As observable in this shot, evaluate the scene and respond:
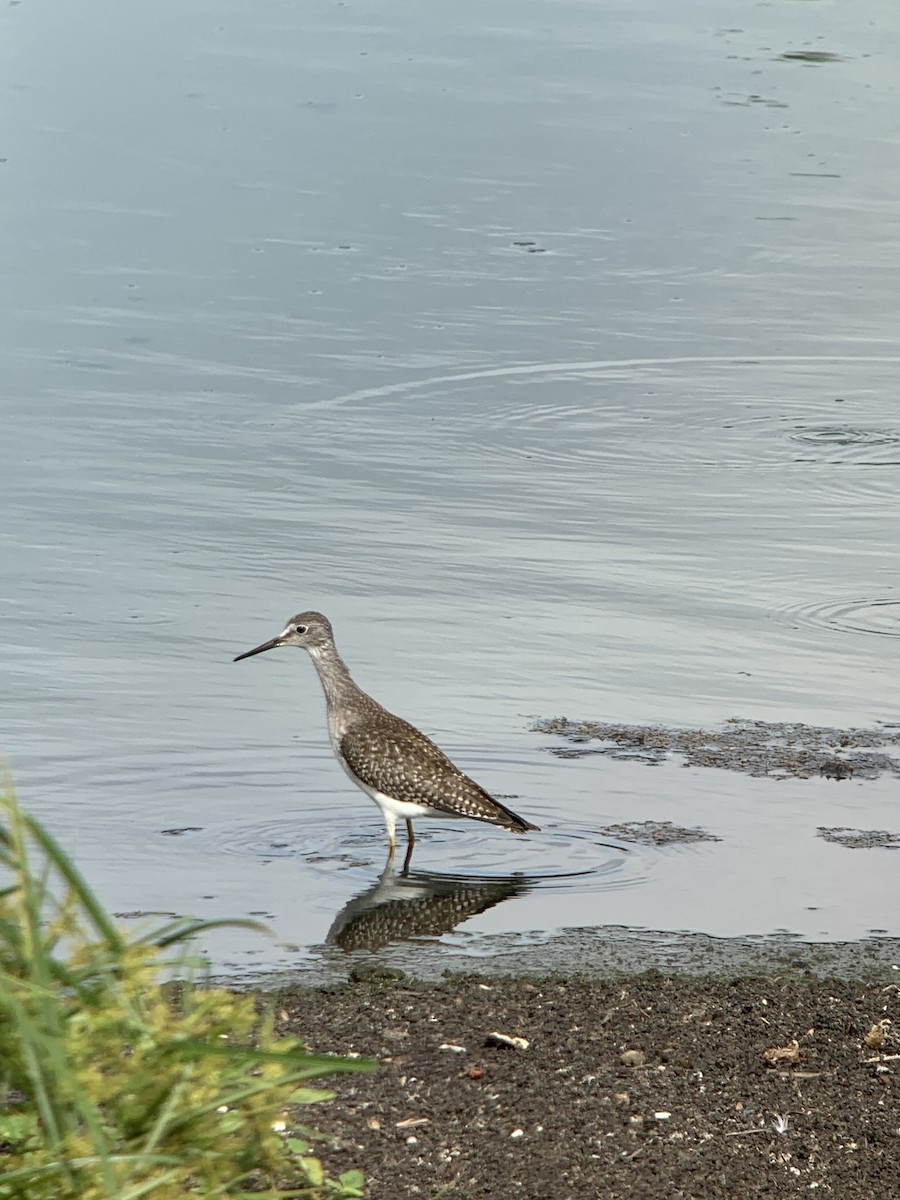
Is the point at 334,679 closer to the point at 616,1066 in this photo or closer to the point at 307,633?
the point at 307,633

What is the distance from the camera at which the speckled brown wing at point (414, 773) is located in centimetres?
877

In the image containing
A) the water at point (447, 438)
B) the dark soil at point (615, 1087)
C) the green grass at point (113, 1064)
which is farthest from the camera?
the water at point (447, 438)

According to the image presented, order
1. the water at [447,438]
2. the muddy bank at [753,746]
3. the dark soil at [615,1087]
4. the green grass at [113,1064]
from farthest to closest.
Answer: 1. the muddy bank at [753,746]
2. the water at [447,438]
3. the dark soil at [615,1087]
4. the green grass at [113,1064]

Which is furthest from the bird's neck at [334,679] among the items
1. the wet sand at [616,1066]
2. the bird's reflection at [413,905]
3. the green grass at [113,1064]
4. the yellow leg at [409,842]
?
Answer: the green grass at [113,1064]

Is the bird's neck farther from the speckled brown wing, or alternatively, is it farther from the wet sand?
the wet sand

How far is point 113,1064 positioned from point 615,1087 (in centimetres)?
344

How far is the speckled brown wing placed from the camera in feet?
28.8

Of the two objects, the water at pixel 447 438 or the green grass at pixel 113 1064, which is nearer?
the green grass at pixel 113 1064

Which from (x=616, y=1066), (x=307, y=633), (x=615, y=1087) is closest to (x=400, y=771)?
(x=307, y=633)

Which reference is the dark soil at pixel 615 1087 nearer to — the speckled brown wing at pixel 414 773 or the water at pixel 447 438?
the water at pixel 447 438

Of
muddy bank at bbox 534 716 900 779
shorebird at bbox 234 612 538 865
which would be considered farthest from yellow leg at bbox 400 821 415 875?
muddy bank at bbox 534 716 900 779

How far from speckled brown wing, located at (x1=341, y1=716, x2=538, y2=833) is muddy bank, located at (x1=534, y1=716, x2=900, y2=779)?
85cm

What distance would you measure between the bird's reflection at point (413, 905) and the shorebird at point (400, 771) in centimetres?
29

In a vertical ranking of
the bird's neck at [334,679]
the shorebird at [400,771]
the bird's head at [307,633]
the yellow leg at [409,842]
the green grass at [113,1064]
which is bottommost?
the yellow leg at [409,842]
